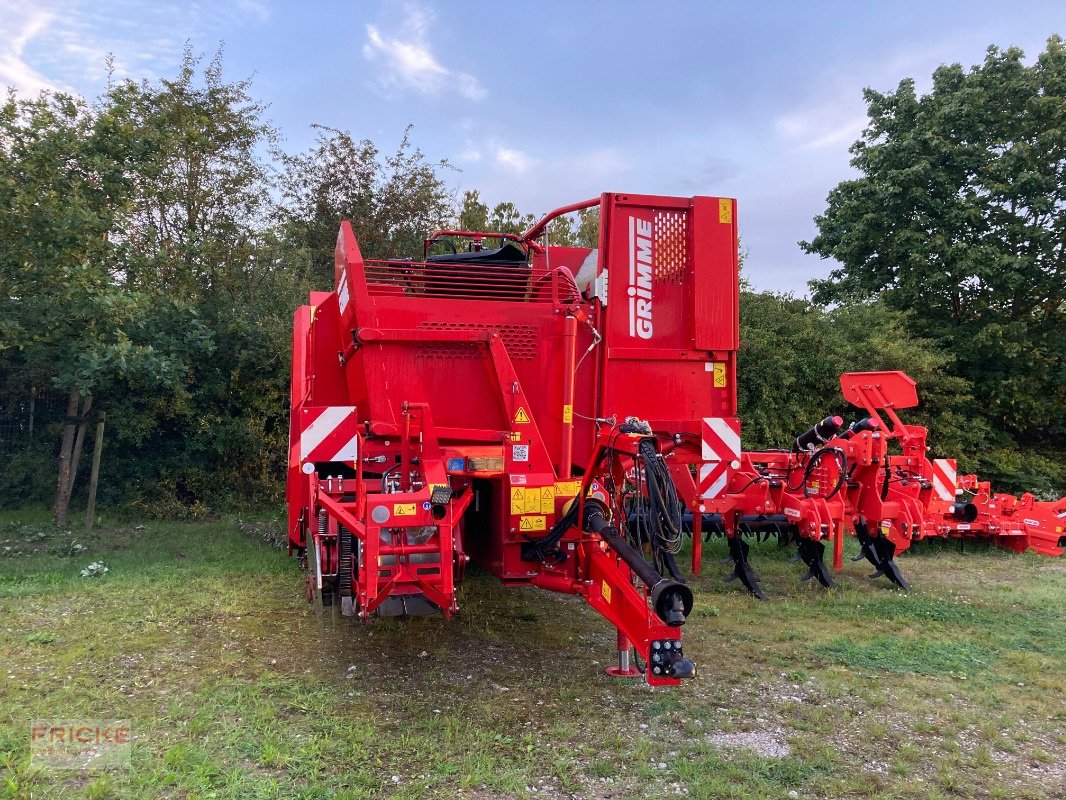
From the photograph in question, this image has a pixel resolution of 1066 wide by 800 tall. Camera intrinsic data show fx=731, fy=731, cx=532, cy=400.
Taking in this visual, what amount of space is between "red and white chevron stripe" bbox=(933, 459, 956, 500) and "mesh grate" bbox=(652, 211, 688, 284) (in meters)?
4.99

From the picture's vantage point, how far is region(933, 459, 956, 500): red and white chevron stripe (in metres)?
8.05

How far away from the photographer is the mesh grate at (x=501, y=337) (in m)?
4.41

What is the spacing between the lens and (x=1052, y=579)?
7445 mm

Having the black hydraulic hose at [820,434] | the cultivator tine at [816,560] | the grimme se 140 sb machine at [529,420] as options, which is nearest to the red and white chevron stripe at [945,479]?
the black hydraulic hose at [820,434]

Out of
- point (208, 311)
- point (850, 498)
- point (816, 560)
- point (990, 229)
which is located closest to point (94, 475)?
point (208, 311)

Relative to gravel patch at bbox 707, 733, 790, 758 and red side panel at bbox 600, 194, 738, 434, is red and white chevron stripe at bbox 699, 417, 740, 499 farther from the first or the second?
gravel patch at bbox 707, 733, 790, 758

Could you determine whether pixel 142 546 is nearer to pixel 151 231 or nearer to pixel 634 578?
pixel 151 231

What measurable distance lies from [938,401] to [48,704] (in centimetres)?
1308

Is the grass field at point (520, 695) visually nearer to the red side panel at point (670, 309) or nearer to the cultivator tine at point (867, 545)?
the cultivator tine at point (867, 545)

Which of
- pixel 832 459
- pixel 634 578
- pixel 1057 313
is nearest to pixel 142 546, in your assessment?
pixel 634 578

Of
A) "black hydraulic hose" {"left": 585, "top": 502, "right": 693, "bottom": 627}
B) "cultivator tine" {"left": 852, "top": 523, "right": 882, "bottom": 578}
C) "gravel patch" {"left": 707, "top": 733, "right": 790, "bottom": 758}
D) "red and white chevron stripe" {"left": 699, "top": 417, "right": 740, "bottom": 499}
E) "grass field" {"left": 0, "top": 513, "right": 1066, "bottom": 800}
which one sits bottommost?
"gravel patch" {"left": 707, "top": 733, "right": 790, "bottom": 758}

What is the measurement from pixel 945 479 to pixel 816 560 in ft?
7.92

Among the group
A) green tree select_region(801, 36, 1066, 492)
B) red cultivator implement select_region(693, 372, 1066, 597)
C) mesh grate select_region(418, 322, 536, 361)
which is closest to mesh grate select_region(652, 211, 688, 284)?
mesh grate select_region(418, 322, 536, 361)

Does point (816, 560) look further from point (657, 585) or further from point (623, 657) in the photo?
point (657, 585)
